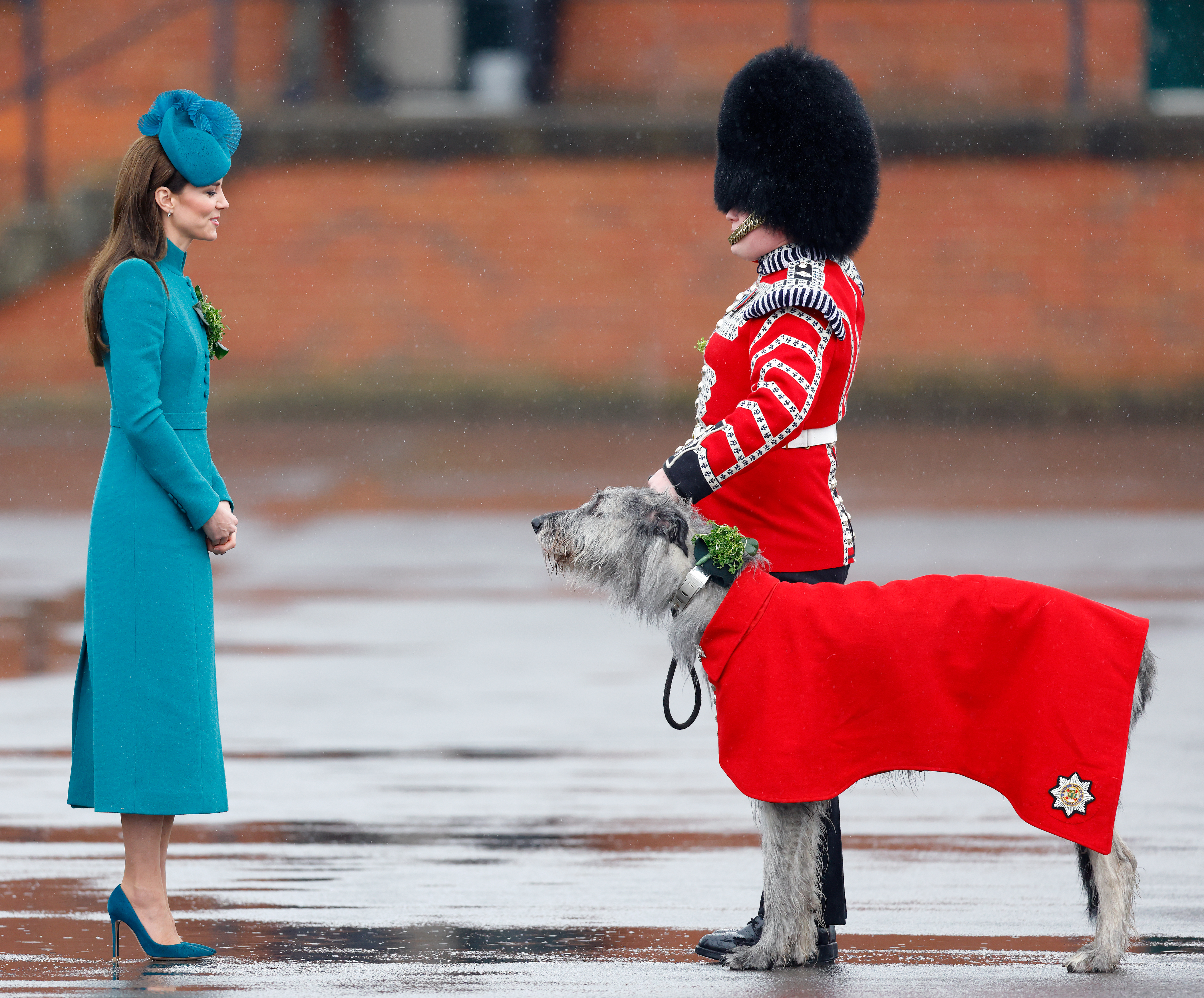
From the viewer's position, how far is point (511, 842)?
6.28 meters

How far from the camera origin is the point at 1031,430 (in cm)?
1956

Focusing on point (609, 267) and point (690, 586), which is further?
point (609, 267)

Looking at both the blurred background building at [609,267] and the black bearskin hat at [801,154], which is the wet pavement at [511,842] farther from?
the blurred background building at [609,267]

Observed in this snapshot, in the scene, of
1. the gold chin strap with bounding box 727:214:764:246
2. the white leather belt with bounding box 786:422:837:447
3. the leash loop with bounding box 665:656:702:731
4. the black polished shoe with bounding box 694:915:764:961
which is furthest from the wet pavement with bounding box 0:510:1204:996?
the gold chin strap with bounding box 727:214:764:246

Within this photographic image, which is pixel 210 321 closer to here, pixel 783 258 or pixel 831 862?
pixel 783 258

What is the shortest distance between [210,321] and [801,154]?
6.03 ft

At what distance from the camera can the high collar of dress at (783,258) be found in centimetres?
519

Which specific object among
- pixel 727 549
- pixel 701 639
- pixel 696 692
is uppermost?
pixel 727 549

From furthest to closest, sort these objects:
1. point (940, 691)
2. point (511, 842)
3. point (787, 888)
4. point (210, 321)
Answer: point (511, 842) → point (210, 321) → point (787, 888) → point (940, 691)

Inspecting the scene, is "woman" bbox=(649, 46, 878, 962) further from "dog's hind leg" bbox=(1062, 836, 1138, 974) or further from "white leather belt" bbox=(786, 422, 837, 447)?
"dog's hind leg" bbox=(1062, 836, 1138, 974)

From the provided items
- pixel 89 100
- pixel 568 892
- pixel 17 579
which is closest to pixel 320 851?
pixel 568 892

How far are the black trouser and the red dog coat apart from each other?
297 mm

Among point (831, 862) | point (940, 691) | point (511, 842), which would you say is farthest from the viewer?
point (511, 842)

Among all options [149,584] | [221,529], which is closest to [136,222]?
[221,529]
